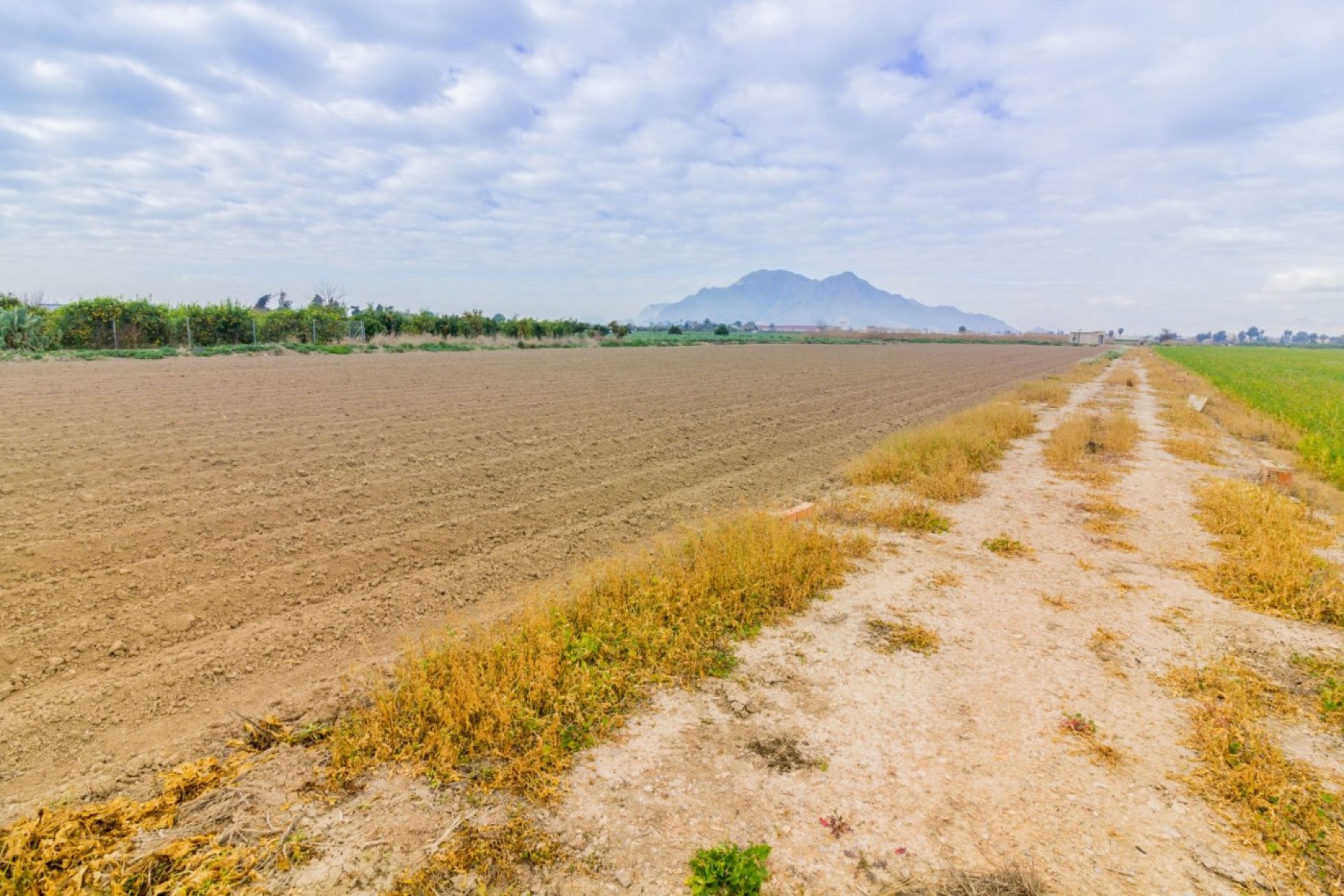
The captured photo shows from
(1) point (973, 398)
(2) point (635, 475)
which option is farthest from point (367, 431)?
(1) point (973, 398)

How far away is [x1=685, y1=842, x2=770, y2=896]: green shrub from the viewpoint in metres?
2.70

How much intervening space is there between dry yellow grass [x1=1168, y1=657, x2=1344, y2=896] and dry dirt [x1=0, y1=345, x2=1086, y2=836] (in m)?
5.39

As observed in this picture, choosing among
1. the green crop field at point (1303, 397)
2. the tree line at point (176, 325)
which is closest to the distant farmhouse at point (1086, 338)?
the green crop field at point (1303, 397)

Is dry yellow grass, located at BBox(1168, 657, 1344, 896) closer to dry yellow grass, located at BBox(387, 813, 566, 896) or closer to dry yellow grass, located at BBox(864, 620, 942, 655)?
dry yellow grass, located at BBox(864, 620, 942, 655)

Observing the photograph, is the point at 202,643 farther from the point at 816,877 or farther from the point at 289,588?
the point at 816,877

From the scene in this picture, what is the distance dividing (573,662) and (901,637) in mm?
2771

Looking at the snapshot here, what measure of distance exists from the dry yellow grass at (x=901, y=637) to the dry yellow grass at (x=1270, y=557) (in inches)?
136

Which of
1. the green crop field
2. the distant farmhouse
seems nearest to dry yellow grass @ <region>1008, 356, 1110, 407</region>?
the green crop field

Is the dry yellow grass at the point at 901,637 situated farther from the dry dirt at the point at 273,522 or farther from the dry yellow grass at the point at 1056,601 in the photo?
the dry dirt at the point at 273,522

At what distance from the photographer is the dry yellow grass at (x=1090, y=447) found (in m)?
12.0

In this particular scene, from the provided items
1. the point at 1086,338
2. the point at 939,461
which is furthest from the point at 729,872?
the point at 1086,338

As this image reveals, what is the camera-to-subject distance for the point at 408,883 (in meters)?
2.74

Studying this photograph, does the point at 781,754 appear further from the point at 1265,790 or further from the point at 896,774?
the point at 1265,790

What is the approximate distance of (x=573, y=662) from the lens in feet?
14.7
